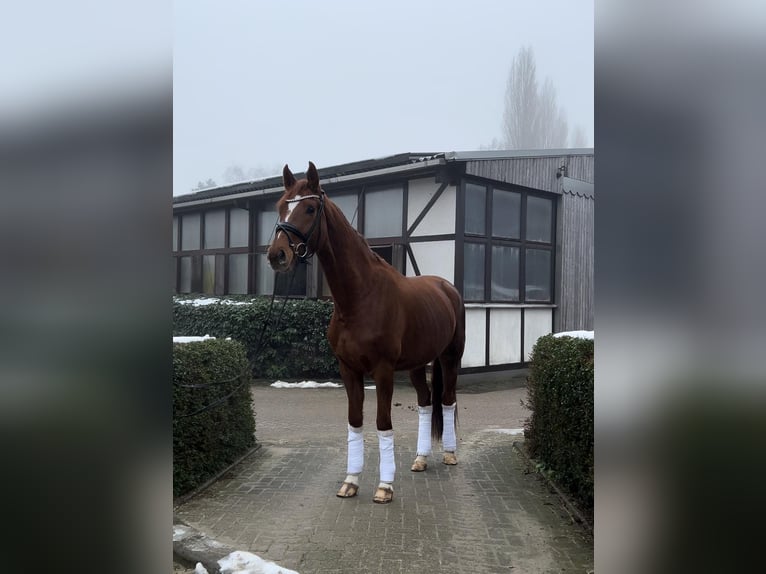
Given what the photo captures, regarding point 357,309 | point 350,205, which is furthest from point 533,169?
point 357,309

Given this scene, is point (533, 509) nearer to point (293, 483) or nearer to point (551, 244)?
point (293, 483)

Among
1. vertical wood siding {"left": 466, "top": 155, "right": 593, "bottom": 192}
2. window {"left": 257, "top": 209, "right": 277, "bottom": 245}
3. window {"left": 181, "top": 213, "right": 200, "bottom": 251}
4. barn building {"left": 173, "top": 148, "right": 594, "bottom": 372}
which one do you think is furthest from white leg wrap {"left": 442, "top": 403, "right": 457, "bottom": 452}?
window {"left": 181, "top": 213, "right": 200, "bottom": 251}

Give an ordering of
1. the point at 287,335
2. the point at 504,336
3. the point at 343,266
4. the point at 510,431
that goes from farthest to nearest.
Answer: the point at 504,336 → the point at 287,335 → the point at 510,431 → the point at 343,266

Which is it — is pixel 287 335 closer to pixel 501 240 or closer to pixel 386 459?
pixel 501 240

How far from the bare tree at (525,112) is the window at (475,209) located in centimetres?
3101

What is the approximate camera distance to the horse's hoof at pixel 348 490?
3.63 m

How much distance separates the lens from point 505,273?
9.82m

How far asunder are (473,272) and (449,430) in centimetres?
503

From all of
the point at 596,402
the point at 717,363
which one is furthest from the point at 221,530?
the point at 717,363

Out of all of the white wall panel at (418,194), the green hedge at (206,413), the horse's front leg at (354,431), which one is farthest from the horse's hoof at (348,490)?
the white wall panel at (418,194)

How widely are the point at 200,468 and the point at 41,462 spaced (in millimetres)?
3423

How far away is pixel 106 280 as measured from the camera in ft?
2.61

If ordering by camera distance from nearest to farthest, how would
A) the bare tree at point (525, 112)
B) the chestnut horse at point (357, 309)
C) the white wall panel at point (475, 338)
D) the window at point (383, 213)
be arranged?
the chestnut horse at point (357, 309)
the white wall panel at point (475, 338)
the window at point (383, 213)
the bare tree at point (525, 112)

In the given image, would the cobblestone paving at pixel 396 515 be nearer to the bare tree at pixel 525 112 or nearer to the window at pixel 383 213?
the window at pixel 383 213
